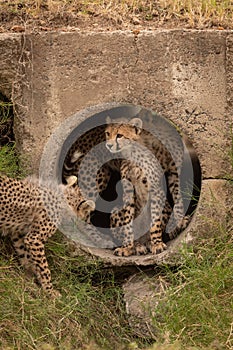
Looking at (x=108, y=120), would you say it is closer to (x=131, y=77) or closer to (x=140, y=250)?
(x=131, y=77)

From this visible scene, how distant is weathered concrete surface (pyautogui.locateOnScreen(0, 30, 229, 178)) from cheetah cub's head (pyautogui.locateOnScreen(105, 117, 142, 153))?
61 centimetres

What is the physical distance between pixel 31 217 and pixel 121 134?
1.30 m

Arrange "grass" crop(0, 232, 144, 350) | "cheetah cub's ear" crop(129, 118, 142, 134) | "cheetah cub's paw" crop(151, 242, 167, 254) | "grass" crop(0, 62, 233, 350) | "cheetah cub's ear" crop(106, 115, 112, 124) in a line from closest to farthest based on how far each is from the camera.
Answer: "grass" crop(0, 62, 233, 350) → "grass" crop(0, 232, 144, 350) → "cheetah cub's paw" crop(151, 242, 167, 254) → "cheetah cub's ear" crop(129, 118, 142, 134) → "cheetah cub's ear" crop(106, 115, 112, 124)

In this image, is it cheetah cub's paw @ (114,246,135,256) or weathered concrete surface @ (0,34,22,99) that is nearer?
weathered concrete surface @ (0,34,22,99)

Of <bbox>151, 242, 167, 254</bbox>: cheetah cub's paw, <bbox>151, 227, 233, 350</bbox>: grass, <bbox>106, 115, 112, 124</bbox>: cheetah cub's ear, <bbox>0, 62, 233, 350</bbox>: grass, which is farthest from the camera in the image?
<bbox>106, 115, 112, 124</bbox>: cheetah cub's ear

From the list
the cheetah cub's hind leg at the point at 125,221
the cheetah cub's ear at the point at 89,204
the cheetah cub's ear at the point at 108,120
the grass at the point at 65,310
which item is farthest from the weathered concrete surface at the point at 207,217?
the cheetah cub's ear at the point at 108,120

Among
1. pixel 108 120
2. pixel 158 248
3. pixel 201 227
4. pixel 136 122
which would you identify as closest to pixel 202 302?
pixel 201 227

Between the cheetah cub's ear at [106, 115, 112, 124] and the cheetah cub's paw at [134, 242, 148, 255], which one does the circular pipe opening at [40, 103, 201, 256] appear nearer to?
the cheetah cub's ear at [106, 115, 112, 124]

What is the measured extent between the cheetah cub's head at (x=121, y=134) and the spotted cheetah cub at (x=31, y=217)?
29.3 inches

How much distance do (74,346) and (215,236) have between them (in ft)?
5.52

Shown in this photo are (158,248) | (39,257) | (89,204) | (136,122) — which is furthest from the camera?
(136,122)

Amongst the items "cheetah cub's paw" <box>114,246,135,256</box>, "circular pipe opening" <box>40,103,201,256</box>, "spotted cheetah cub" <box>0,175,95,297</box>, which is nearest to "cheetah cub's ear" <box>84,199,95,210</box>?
"circular pipe opening" <box>40,103,201,256</box>

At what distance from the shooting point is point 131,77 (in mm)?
7848

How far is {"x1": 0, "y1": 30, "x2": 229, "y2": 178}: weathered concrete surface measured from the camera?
7773mm
